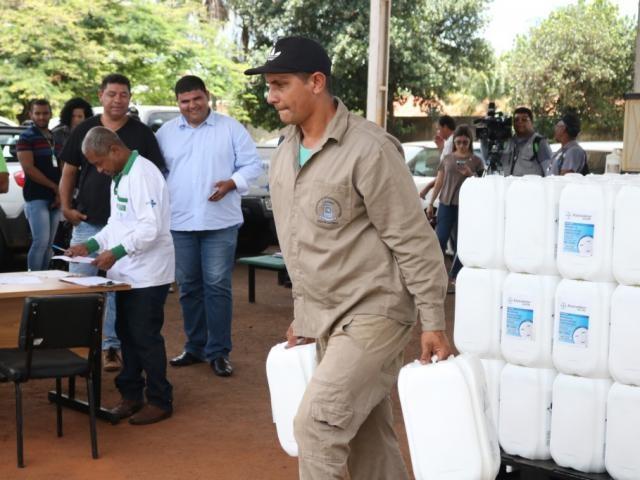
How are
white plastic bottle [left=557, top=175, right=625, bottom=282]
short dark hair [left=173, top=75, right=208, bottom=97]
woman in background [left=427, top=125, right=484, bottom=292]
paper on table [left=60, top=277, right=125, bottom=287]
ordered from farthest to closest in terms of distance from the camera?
woman in background [left=427, top=125, right=484, bottom=292] < short dark hair [left=173, top=75, right=208, bottom=97] < paper on table [left=60, top=277, right=125, bottom=287] < white plastic bottle [left=557, top=175, right=625, bottom=282]

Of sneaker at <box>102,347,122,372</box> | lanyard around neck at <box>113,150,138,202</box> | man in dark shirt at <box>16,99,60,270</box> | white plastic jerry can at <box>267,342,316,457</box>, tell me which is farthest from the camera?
man in dark shirt at <box>16,99,60,270</box>

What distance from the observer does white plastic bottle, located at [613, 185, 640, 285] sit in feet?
14.9

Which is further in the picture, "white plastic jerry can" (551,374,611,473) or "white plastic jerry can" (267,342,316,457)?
"white plastic jerry can" (551,374,611,473)

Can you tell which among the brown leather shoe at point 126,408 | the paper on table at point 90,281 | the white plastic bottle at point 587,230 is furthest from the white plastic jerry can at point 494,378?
the brown leather shoe at point 126,408

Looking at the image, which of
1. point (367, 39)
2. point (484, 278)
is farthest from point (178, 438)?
point (367, 39)

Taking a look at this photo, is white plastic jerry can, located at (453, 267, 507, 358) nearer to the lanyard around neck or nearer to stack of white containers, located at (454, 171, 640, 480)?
stack of white containers, located at (454, 171, 640, 480)

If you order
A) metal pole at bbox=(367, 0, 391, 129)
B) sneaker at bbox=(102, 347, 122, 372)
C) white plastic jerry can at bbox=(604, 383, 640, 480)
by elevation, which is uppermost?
metal pole at bbox=(367, 0, 391, 129)

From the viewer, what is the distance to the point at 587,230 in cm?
470

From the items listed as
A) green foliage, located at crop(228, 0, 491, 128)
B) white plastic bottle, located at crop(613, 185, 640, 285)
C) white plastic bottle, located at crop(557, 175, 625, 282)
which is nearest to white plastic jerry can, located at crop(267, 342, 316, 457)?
white plastic bottle, located at crop(557, 175, 625, 282)

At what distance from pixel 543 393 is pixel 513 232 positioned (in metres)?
0.71

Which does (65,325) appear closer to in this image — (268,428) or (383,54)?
(268,428)

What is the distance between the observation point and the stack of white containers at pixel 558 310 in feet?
15.0

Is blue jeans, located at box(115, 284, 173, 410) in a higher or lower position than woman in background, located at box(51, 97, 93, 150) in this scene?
lower

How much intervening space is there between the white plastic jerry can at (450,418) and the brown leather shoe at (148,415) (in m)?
2.80
